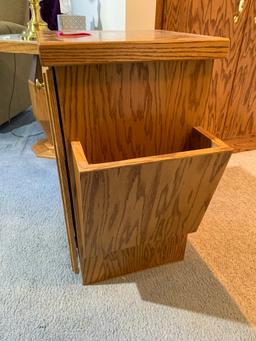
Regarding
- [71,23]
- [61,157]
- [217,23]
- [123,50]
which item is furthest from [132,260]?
[217,23]

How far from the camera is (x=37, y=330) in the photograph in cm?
65

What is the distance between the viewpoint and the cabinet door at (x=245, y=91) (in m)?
1.27

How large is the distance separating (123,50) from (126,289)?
0.64m

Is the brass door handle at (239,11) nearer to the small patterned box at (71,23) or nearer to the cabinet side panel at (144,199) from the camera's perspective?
the small patterned box at (71,23)

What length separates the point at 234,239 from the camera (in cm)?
96

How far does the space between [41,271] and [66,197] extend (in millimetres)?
299

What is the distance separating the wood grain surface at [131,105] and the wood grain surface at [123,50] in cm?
3

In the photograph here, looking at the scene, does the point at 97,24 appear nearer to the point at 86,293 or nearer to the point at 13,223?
the point at 13,223

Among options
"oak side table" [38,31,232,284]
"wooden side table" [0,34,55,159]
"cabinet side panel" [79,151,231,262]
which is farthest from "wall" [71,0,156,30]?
"cabinet side panel" [79,151,231,262]

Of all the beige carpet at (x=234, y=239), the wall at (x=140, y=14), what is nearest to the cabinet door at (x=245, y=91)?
the beige carpet at (x=234, y=239)

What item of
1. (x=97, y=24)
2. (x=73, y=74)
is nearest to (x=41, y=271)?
(x=73, y=74)

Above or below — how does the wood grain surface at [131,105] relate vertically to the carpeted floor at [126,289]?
above

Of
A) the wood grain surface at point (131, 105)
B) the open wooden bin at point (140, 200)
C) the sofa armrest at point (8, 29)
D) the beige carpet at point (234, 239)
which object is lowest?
the beige carpet at point (234, 239)

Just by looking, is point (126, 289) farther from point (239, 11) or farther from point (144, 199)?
point (239, 11)
